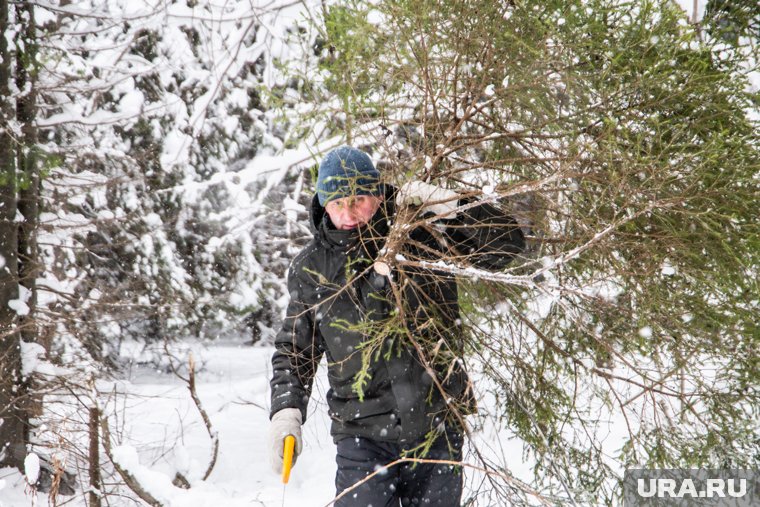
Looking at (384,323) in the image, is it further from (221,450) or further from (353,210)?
(221,450)

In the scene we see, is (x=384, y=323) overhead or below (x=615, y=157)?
below

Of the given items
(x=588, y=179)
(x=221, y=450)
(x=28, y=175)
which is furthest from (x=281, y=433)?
(x=221, y=450)

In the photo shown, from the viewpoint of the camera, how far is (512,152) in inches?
119

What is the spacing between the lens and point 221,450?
7.87m

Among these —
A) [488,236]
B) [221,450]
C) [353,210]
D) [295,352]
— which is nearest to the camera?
[488,236]

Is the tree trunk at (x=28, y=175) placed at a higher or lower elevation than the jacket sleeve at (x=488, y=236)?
higher

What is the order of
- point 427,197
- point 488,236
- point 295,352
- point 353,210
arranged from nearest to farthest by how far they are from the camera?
1. point 427,197
2. point 488,236
3. point 353,210
4. point 295,352

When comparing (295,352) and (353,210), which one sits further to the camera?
(295,352)

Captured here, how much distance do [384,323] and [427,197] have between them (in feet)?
1.80

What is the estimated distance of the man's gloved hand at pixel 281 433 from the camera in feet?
9.12

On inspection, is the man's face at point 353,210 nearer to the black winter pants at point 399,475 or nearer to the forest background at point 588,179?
the forest background at point 588,179

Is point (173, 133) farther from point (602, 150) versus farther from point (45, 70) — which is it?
point (602, 150)

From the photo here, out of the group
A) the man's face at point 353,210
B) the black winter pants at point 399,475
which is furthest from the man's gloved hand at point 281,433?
the man's face at point 353,210

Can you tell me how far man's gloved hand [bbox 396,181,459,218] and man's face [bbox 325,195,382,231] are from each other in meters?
0.19
